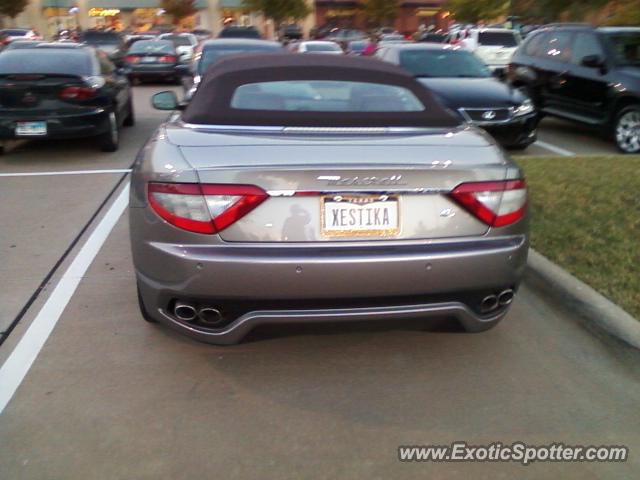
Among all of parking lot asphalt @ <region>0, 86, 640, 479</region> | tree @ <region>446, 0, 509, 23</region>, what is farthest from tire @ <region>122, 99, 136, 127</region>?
tree @ <region>446, 0, 509, 23</region>

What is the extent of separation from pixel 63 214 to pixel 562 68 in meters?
8.35

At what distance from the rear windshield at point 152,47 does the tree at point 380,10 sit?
34.6 meters

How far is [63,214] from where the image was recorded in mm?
7254

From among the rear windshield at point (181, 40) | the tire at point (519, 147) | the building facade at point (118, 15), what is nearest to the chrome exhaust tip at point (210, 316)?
the tire at point (519, 147)

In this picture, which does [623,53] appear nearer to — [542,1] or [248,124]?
[542,1]

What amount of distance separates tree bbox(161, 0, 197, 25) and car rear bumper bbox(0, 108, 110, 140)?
47232 millimetres

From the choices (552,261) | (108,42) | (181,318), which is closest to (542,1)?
(552,261)

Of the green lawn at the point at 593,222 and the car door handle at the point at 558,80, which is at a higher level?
the green lawn at the point at 593,222

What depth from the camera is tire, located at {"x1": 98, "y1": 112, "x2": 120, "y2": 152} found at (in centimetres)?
1039

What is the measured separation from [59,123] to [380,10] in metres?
48.2

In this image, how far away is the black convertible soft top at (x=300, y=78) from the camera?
168 inches

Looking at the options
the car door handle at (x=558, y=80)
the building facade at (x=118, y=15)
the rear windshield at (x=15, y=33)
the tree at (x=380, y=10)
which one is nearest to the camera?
the car door handle at (x=558, y=80)

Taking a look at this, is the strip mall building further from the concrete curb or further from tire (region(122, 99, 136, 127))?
the concrete curb

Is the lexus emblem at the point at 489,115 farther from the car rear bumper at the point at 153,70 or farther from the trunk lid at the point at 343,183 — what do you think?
the car rear bumper at the point at 153,70
